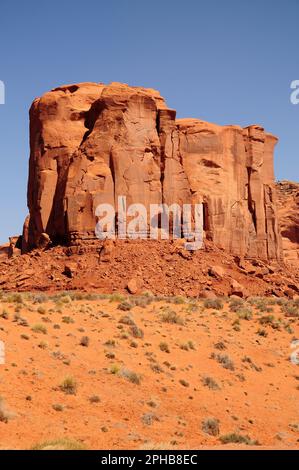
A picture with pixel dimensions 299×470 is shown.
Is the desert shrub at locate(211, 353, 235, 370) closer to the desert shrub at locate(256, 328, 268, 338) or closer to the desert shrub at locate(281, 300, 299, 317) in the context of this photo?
the desert shrub at locate(256, 328, 268, 338)

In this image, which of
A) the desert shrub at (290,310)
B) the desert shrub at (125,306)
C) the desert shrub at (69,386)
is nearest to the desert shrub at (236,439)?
the desert shrub at (69,386)

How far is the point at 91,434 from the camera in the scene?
43.4 ft

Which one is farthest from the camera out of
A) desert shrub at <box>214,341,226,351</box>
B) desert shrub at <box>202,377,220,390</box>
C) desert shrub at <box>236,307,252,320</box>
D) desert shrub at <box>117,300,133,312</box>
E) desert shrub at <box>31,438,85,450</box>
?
desert shrub at <box>236,307,252,320</box>

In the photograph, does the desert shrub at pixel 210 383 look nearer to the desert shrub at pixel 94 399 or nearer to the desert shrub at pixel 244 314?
the desert shrub at pixel 94 399

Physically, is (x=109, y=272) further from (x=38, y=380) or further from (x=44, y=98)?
(x=38, y=380)

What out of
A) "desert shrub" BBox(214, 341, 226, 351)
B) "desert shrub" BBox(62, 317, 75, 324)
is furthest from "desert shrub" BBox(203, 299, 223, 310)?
"desert shrub" BBox(62, 317, 75, 324)

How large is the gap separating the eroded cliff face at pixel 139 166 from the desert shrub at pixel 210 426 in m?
27.1

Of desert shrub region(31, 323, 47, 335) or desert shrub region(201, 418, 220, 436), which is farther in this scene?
desert shrub region(31, 323, 47, 335)

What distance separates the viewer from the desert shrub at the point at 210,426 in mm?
15500

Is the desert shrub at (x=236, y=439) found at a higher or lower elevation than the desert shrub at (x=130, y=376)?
lower

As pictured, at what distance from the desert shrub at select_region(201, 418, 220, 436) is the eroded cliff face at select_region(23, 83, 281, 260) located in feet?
88.9

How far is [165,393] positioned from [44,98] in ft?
120

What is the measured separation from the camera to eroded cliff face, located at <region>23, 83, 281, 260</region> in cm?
4281

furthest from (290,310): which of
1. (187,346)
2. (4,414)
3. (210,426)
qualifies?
(4,414)
